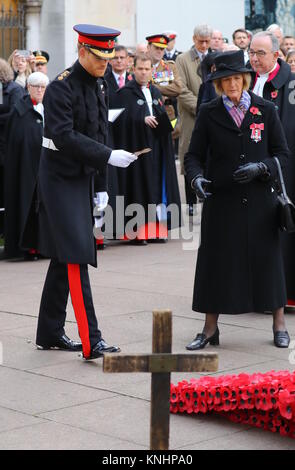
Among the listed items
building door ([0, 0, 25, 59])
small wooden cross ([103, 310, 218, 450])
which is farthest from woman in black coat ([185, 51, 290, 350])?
building door ([0, 0, 25, 59])

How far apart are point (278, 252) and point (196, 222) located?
6.33m

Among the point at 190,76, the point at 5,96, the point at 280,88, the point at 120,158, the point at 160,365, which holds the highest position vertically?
the point at 280,88

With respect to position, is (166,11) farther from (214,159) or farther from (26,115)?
(214,159)

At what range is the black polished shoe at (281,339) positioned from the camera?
7113mm

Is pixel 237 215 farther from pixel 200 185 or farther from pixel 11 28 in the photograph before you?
pixel 11 28

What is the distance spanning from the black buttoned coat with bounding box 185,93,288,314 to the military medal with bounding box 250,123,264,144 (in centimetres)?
2

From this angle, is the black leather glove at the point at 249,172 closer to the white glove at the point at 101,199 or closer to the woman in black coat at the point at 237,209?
the woman in black coat at the point at 237,209

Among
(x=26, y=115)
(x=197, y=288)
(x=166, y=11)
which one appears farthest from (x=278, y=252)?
(x=166, y=11)

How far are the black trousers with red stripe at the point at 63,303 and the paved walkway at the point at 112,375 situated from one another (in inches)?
5.7

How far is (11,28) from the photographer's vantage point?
66.8 ft

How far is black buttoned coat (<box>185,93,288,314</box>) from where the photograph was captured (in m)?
7.11

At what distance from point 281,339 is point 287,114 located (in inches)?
74.4

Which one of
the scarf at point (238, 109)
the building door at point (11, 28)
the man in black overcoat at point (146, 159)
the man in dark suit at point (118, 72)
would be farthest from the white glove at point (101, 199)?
the building door at point (11, 28)

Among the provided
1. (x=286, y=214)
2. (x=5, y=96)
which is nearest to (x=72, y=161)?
(x=286, y=214)
